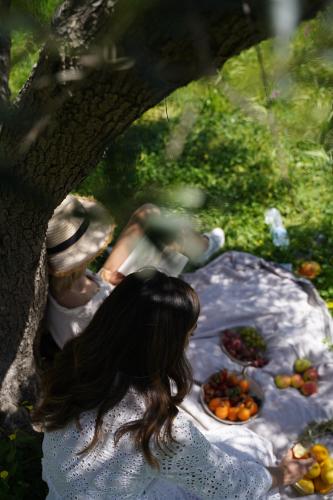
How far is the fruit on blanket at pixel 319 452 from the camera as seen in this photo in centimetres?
274

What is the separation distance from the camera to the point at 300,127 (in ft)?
4.05

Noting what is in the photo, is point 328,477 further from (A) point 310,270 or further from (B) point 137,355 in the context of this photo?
(A) point 310,270

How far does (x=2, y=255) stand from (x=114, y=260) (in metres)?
1.33

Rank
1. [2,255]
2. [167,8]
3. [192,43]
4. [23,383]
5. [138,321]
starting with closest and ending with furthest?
1. [167,8]
2. [192,43]
3. [138,321]
4. [2,255]
5. [23,383]

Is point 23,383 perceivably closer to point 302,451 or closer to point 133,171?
point 302,451

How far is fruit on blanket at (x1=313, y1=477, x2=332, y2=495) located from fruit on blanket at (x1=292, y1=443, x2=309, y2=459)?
0.38 feet

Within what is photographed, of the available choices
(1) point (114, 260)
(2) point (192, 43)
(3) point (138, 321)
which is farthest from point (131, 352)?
(1) point (114, 260)

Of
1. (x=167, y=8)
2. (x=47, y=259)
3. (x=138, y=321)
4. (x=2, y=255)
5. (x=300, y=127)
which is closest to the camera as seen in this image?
(x=167, y=8)

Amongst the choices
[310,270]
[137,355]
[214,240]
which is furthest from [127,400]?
[310,270]

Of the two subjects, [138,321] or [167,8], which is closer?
[167,8]

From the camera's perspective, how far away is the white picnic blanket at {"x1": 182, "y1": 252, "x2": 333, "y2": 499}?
2.92 m

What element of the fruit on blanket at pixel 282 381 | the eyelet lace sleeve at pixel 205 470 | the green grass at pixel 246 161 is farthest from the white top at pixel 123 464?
the fruit on blanket at pixel 282 381

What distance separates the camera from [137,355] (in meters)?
1.70

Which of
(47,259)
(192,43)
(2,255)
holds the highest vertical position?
(192,43)
